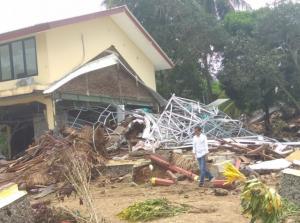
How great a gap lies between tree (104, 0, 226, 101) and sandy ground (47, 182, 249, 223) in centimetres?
1568

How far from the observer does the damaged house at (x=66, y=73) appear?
20.9 meters

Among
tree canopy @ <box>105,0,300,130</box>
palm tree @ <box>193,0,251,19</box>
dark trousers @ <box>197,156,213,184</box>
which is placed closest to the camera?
dark trousers @ <box>197,156,213,184</box>

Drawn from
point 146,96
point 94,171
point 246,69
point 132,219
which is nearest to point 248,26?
point 246,69

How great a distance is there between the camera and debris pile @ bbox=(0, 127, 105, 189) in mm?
14766

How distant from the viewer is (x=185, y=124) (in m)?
20.0

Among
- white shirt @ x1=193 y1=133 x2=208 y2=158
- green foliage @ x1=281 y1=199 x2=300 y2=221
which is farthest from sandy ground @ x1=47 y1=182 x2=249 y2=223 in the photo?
white shirt @ x1=193 y1=133 x2=208 y2=158

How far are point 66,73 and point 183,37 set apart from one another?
9.38 meters

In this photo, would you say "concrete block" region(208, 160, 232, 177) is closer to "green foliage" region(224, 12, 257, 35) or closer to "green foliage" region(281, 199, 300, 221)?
"green foliage" region(281, 199, 300, 221)

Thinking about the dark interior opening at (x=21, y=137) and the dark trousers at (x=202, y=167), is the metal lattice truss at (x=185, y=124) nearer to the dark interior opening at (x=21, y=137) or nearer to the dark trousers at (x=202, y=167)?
the dark trousers at (x=202, y=167)

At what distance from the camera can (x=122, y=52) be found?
2544cm

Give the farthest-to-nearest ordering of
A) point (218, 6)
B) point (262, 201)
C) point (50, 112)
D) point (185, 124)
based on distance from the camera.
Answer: point (218, 6) → point (50, 112) → point (185, 124) → point (262, 201)

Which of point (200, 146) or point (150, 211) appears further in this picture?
point (200, 146)

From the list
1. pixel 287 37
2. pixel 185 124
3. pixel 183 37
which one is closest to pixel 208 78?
pixel 183 37

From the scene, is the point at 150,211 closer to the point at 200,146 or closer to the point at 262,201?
the point at 262,201
